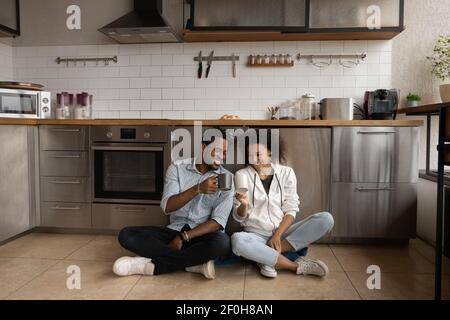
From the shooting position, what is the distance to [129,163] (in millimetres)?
3189

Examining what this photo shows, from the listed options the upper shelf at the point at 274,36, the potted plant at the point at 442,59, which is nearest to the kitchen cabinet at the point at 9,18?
the upper shelf at the point at 274,36

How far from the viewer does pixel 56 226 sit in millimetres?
3232

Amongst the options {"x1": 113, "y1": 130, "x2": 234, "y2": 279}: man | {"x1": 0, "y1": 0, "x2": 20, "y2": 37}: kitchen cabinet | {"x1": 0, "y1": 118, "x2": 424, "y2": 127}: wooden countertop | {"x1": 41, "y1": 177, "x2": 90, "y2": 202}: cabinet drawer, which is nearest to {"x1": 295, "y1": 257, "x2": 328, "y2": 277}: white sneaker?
{"x1": 113, "y1": 130, "x2": 234, "y2": 279}: man

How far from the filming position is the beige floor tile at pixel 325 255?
8.24ft

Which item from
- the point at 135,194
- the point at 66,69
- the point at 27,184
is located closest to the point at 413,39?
the point at 135,194

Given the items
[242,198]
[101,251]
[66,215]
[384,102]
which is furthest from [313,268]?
[66,215]

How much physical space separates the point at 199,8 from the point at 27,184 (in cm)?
200

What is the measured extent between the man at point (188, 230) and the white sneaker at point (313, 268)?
1.42ft

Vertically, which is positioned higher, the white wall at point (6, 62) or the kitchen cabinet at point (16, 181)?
the white wall at point (6, 62)

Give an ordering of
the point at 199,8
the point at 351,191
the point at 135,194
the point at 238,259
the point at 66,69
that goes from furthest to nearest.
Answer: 1. the point at 66,69
2. the point at 199,8
3. the point at 135,194
4. the point at 351,191
5. the point at 238,259

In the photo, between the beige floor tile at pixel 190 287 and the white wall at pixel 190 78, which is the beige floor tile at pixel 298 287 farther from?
the white wall at pixel 190 78

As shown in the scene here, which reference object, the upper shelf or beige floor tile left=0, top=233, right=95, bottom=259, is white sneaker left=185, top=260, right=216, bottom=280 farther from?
the upper shelf

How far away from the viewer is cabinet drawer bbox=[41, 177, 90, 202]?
3.19 metres
